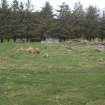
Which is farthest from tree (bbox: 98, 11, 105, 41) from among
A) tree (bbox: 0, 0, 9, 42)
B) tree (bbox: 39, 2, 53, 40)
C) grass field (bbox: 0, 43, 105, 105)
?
grass field (bbox: 0, 43, 105, 105)

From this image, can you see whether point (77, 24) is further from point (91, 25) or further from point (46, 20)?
point (46, 20)

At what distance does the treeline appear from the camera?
74688 mm

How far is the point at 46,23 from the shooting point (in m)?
79.1

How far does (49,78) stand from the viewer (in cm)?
1709

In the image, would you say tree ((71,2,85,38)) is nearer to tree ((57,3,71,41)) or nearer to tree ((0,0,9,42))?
tree ((57,3,71,41))

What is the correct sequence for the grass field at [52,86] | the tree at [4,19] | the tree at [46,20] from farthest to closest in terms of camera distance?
the tree at [46,20]
the tree at [4,19]
the grass field at [52,86]

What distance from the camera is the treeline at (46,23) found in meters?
74.7

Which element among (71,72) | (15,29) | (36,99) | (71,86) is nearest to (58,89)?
(71,86)

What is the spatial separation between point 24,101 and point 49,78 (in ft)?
16.9

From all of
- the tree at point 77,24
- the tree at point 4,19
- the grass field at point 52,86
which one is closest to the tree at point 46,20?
the tree at point 77,24

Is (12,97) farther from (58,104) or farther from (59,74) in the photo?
(59,74)

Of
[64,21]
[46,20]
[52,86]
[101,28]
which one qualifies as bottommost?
[52,86]

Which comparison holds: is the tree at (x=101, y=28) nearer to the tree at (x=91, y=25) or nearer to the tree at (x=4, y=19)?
the tree at (x=91, y=25)

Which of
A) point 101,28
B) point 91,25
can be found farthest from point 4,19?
point 101,28
